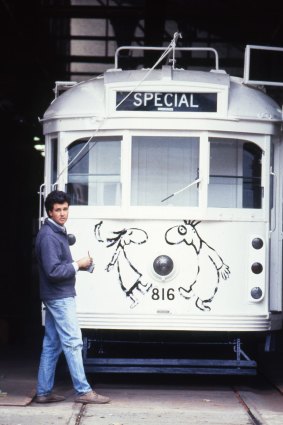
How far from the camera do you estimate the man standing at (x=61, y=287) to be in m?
8.72

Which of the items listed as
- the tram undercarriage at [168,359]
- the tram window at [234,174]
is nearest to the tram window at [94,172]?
the tram window at [234,174]

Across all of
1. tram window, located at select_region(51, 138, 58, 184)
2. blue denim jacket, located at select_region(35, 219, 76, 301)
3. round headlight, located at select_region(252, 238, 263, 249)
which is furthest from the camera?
tram window, located at select_region(51, 138, 58, 184)

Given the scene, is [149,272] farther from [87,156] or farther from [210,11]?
Result: [210,11]

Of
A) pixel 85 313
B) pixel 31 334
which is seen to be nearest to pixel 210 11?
pixel 31 334

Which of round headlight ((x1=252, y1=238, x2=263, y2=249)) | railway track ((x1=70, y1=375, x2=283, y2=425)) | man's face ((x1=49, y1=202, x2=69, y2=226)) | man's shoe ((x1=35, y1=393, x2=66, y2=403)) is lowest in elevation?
railway track ((x1=70, y1=375, x2=283, y2=425))

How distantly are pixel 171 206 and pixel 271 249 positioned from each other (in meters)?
1.25

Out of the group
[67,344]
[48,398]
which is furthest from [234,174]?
[48,398]

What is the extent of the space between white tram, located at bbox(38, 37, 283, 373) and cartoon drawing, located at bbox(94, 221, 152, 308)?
10 mm

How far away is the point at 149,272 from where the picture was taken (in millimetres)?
9766

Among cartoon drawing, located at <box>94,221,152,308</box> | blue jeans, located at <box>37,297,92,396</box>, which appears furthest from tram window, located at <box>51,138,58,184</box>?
blue jeans, located at <box>37,297,92,396</box>

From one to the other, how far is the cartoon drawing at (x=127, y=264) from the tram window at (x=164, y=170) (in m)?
0.37

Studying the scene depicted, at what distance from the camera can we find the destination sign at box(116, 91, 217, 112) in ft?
32.5

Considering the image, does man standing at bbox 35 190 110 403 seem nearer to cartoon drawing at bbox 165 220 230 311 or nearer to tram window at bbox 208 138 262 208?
cartoon drawing at bbox 165 220 230 311

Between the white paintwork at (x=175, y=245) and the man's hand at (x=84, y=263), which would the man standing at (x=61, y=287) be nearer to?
the man's hand at (x=84, y=263)
